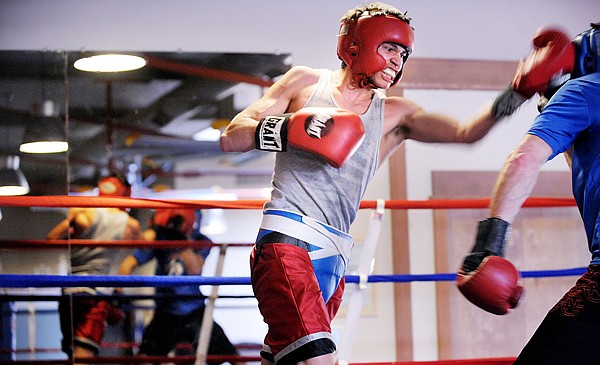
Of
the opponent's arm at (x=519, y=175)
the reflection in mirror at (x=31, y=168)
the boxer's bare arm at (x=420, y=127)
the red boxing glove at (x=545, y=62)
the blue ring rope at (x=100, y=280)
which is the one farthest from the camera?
the reflection in mirror at (x=31, y=168)

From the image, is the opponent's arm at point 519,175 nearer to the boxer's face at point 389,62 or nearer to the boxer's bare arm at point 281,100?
the boxer's face at point 389,62

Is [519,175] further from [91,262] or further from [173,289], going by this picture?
[91,262]

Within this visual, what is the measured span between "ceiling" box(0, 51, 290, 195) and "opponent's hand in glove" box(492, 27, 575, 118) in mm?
1624

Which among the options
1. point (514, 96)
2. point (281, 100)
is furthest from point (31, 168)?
point (514, 96)

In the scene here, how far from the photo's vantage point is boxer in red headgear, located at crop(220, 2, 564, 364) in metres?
1.83

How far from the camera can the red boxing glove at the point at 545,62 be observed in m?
1.78

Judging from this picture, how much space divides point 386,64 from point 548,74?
0.38 metres

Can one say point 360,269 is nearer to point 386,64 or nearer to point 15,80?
point 386,64

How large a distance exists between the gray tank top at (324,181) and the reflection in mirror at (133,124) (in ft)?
4.69

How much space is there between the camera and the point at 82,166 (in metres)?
3.41

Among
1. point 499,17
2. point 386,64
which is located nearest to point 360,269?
point 386,64

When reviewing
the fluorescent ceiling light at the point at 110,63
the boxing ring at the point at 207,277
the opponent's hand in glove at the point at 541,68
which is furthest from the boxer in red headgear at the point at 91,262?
the opponent's hand in glove at the point at 541,68

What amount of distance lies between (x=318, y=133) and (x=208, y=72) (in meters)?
1.73

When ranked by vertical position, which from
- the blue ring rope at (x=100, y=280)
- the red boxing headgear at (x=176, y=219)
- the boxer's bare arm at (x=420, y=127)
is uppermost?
the boxer's bare arm at (x=420, y=127)
